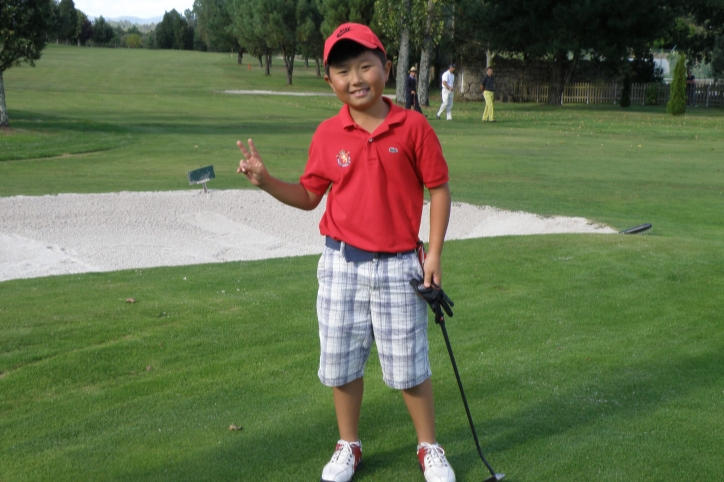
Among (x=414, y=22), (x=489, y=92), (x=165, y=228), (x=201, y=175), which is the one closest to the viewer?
(x=165, y=228)

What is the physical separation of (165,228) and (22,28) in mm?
11347

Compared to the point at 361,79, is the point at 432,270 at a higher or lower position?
lower

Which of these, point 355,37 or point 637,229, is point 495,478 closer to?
point 355,37

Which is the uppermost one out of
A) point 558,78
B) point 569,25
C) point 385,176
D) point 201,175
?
point 569,25

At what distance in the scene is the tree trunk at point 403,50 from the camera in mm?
31227

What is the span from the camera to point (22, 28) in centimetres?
1923

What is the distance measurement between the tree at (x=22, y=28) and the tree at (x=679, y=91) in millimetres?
24174

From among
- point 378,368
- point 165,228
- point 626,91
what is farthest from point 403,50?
point 378,368

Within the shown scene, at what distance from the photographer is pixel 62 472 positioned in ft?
11.5

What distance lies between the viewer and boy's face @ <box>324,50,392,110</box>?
3.26m

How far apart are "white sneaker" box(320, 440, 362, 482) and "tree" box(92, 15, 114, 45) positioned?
121 m

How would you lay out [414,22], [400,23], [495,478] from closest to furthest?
[495,478]
[414,22]
[400,23]

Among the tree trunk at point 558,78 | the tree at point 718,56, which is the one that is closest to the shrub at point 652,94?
the tree trunk at point 558,78

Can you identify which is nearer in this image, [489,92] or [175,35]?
[489,92]
